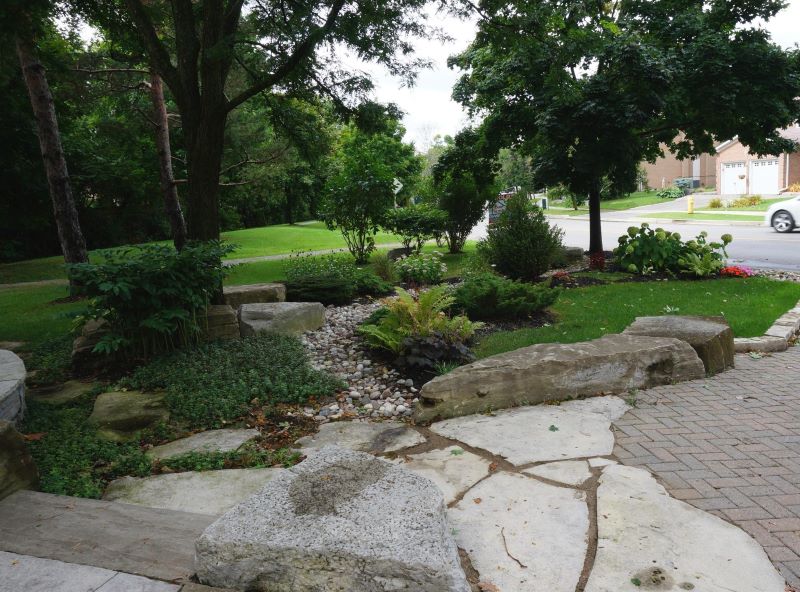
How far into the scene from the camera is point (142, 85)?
Result: 12.3 meters

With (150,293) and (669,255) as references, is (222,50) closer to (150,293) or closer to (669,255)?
(150,293)

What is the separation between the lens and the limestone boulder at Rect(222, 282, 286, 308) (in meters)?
7.59

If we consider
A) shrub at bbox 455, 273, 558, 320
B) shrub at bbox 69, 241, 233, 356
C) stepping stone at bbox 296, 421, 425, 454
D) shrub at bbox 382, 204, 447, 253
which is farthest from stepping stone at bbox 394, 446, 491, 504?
shrub at bbox 382, 204, 447, 253

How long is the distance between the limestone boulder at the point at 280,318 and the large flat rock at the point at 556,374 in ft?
8.56

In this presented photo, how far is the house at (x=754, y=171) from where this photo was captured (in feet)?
117

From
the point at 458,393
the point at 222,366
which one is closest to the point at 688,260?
the point at 458,393

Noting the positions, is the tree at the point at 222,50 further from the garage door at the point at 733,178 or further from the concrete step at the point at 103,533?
the garage door at the point at 733,178

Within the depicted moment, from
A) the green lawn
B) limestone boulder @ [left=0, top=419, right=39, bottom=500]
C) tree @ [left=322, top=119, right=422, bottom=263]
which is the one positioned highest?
tree @ [left=322, top=119, right=422, bottom=263]

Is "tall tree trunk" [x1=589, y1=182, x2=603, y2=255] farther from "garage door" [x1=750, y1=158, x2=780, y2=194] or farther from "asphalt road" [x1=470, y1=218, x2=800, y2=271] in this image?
"garage door" [x1=750, y1=158, x2=780, y2=194]

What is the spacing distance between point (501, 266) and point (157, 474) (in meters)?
7.29

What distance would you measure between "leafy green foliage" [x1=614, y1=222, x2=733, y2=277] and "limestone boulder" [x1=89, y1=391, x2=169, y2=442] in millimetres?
8425

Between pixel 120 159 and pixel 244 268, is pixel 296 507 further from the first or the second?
pixel 120 159

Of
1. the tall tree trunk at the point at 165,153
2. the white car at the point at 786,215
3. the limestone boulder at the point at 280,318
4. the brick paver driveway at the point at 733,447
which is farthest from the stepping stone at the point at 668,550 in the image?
the white car at the point at 786,215

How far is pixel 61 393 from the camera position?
15.8ft
